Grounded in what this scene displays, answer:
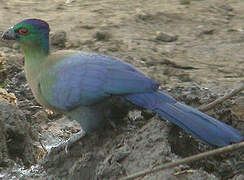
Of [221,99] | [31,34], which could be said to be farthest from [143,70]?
[221,99]

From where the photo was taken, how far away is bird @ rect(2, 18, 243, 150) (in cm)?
362

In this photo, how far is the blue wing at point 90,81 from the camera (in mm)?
3834

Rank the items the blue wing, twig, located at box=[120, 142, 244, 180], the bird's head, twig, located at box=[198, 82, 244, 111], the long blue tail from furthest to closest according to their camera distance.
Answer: the bird's head → twig, located at box=[198, 82, 244, 111] → the blue wing → the long blue tail → twig, located at box=[120, 142, 244, 180]

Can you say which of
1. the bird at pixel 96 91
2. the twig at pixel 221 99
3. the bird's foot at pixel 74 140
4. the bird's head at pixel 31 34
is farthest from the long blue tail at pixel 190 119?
the bird's head at pixel 31 34

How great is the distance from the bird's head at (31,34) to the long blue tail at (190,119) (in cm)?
104

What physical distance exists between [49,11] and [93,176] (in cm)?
507

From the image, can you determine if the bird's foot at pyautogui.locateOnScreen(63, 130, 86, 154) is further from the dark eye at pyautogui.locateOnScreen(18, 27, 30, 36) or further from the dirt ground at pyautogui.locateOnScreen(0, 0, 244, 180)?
the dark eye at pyautogui.locateOnScreen(18, 27, 30, 36)

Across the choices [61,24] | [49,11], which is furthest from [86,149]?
[49,11]

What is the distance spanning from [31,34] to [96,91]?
0.97 metres

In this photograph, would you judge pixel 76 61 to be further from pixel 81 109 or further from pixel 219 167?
pixel 219 167

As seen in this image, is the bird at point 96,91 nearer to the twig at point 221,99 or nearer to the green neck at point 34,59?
the green neck at point 34,59

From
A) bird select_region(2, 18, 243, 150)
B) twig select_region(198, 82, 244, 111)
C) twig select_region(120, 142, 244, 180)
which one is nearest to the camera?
twig select_region(120, 142, 244, 180)

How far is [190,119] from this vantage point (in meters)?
3.57

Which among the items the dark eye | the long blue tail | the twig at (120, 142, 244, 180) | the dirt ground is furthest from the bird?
the twig at (120, 142, 244, 180)
